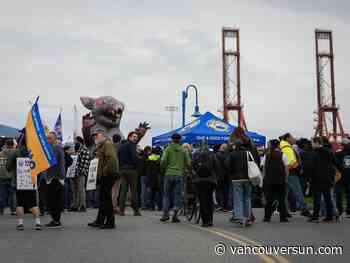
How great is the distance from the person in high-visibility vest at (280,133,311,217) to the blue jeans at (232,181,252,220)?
2478 millimetres

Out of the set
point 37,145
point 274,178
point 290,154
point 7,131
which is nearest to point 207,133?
point 290,154

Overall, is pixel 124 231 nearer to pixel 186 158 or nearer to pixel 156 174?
pixel 186 158

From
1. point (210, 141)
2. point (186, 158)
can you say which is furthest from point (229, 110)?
point (186, 158)

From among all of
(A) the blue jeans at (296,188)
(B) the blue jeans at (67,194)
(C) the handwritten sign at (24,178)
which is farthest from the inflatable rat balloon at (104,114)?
(C) the handwritten sign at (24,178)

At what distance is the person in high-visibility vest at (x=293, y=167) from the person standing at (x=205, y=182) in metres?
2.81

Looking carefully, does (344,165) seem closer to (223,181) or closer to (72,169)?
(223,181)

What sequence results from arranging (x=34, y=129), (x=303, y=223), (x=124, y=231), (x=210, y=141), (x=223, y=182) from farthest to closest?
(x=210, y=141) < (x=223, y=182) < (x=303, y=223) < (x=34, y=129) < (x=124, y=231)

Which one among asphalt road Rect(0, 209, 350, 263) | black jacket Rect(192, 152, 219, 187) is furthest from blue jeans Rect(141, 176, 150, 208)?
black jacket Rect(192, 152, 219, 187)

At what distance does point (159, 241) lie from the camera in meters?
9.99

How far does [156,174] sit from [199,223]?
6.31m

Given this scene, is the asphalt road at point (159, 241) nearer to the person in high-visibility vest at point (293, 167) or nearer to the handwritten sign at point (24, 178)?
the handwritten sign at point (24, 178)

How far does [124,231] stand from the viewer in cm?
1164

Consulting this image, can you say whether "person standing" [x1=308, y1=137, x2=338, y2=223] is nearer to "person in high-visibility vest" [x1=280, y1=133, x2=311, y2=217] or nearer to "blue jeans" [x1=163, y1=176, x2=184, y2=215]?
"person in high-visibility vest" [x1=280, y1=133, x2=311, y2=217]

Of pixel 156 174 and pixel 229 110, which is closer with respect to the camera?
pixel 156 174
